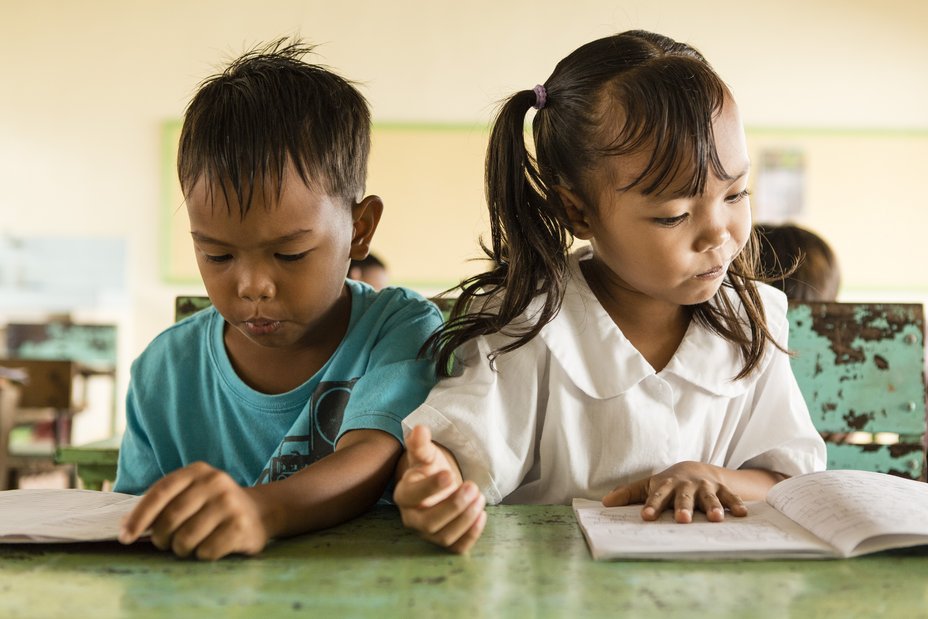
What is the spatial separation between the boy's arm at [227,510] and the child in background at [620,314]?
0.14 metres

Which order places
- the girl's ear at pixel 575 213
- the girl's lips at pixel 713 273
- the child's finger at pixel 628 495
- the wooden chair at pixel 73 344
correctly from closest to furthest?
the child's finger at pixel 628 495 < the girl's lips at pixel 713 273 < the girl's ear at pixel 575 213 < the wooden chair at pixel 73 344

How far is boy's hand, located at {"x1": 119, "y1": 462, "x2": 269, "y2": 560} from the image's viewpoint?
28.2 inches

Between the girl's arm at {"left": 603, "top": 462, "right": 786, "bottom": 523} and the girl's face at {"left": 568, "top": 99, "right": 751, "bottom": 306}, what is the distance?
0.71ft

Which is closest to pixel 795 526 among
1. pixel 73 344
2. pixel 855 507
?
pixel 855 507

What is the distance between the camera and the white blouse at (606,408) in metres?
1.13

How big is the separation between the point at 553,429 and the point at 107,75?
16.4 ft

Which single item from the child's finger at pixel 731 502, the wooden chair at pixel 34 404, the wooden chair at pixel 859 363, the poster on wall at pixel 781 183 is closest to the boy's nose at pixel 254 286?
the child's finger at pixel 731 502

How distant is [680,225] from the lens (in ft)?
3.56

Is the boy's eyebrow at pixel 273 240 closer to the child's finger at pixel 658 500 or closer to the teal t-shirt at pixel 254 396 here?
the teal t-shirt at pixel 254 396

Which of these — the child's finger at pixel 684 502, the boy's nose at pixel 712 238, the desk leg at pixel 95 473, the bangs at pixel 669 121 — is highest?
the bangs at pixel 669 121

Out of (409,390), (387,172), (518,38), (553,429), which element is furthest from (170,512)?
(518,38)

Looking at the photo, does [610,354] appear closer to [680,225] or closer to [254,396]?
[680,225]

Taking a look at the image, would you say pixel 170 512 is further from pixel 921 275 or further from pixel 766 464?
pixel 921 275

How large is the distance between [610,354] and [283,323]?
40 cm
